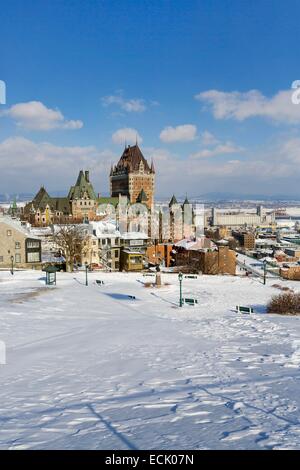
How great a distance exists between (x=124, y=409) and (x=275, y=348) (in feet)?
22.3

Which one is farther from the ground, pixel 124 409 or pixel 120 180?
pixel 120 180

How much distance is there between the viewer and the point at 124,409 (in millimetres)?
7480

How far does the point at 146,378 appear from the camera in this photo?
952 centimetres

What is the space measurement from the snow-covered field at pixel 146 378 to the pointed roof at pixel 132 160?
4272 inches

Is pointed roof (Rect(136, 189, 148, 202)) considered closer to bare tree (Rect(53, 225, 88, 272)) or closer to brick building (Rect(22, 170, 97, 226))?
brick building (Rect(22, 170, 97, 226))

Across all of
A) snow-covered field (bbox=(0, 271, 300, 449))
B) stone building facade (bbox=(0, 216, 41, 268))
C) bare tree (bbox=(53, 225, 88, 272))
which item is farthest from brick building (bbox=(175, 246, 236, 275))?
snow-covered field (bbox=(0, 271, 300, 449))

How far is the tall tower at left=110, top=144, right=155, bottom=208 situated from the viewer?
4899 inches

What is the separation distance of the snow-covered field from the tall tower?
4146 inches

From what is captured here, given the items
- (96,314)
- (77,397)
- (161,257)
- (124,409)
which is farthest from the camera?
(161,257)
